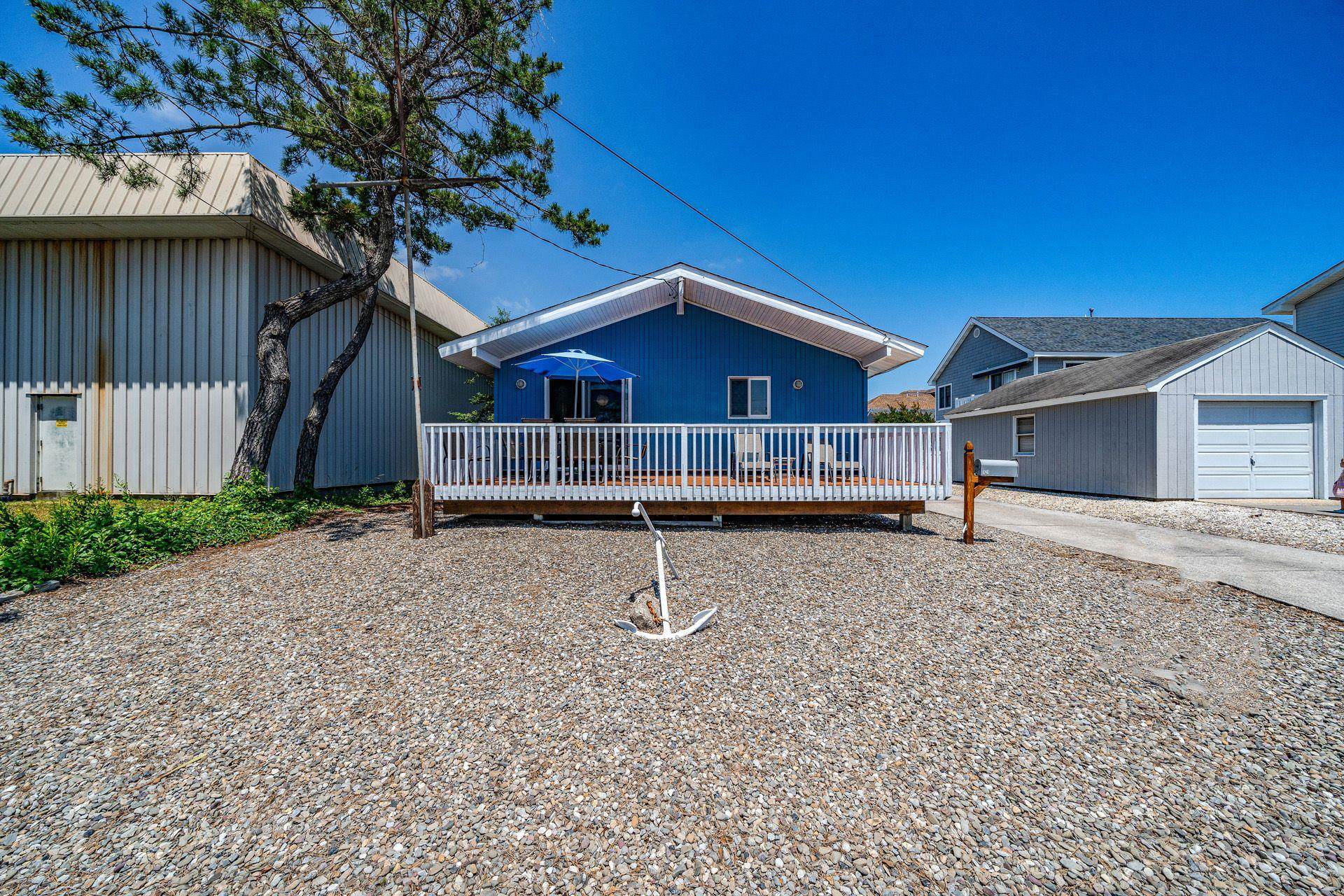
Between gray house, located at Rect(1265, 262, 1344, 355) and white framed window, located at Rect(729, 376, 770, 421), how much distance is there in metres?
17.6

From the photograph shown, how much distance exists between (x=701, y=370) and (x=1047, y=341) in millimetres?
17356

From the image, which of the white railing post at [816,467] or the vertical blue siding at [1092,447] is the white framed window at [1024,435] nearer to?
the vertical blue siding at [1092,447]

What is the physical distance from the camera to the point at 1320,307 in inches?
579

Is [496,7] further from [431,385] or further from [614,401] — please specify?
[431,385]

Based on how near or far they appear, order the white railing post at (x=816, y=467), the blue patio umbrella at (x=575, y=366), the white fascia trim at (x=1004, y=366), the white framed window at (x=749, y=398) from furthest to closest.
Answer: the white fascia trim at (x=1004, y=366) → the white framed window at (x=749, y=398) → the blue patio umbrella at (x=575, y=366) → the white railing post at (x=816, y=467)

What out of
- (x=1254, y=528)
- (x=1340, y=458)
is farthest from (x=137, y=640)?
(x=1340, y=458)

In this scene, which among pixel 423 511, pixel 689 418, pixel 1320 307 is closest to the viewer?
pixel 423 511

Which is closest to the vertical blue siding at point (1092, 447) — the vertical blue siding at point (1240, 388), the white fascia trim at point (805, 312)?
the vertical blue siding at point (1240, 388)

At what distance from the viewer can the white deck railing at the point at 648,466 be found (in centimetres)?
714

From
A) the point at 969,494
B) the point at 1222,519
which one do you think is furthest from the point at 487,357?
the point at 1222,519

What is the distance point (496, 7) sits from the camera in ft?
27.0

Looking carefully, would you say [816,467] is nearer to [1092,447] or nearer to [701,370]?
[701,370]

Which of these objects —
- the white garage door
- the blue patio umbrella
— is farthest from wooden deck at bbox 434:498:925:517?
the white garage door

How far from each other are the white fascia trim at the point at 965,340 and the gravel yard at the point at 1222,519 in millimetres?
9293
